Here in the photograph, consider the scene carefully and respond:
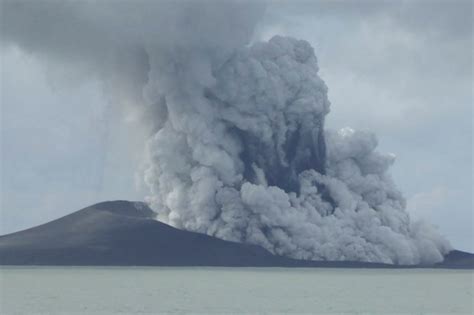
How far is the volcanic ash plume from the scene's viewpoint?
474 ft

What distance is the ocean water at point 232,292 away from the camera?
75250mm

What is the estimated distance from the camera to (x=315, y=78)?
15325cm

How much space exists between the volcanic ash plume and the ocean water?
19.8 feet

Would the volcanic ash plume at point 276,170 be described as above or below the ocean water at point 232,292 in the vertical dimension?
above

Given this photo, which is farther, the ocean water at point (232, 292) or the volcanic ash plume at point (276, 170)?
the volcanic ash plume at point (276, 170)

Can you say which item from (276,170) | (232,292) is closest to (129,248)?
(276,170)

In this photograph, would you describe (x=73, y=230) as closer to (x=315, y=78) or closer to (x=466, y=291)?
(x=315, y=78)

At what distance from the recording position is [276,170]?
154 m

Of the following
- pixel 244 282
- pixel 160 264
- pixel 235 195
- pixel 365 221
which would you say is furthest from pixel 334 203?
pixel 244 282

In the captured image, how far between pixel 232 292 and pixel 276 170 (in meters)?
60.2

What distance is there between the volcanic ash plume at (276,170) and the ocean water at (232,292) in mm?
6043

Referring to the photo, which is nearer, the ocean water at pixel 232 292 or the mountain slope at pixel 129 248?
the ocean water at pixel 232 292

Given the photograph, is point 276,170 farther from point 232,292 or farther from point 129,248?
point 232,292

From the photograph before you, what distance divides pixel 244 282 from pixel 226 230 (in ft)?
112
